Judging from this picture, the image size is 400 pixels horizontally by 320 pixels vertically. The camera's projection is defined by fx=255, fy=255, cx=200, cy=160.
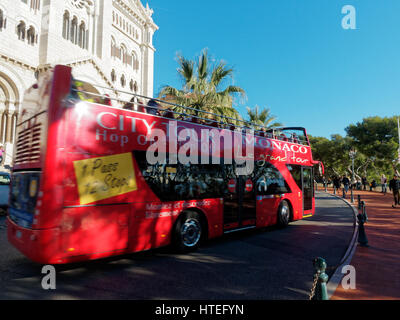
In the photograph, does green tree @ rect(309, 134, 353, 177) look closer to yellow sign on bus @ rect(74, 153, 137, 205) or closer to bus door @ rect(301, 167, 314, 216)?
bus door @ rect(301, 167, 314, 216)

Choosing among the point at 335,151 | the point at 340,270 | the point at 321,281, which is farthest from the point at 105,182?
the point at 335,151

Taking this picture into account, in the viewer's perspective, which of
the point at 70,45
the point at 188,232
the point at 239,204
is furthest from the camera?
the point at 70,45

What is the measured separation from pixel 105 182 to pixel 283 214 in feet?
21.3

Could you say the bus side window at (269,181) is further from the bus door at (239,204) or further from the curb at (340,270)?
the curb at (340,270)

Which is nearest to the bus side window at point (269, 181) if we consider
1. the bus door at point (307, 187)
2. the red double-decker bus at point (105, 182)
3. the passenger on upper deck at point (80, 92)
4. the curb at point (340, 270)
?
the red double-decker bus at point (105, 182)

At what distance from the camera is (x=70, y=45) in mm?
26031

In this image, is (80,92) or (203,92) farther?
(203,92)

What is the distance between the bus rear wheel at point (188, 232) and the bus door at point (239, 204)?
A: 979mm

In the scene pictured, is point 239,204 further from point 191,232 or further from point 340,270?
point 340,270

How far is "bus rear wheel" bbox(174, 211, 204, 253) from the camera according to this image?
5730mm

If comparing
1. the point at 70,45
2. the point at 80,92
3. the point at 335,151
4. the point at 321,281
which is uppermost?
the point at 70,45

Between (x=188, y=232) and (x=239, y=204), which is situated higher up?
(x=239, y=204)

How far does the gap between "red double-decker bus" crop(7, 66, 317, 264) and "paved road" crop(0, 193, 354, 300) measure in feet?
1.35
